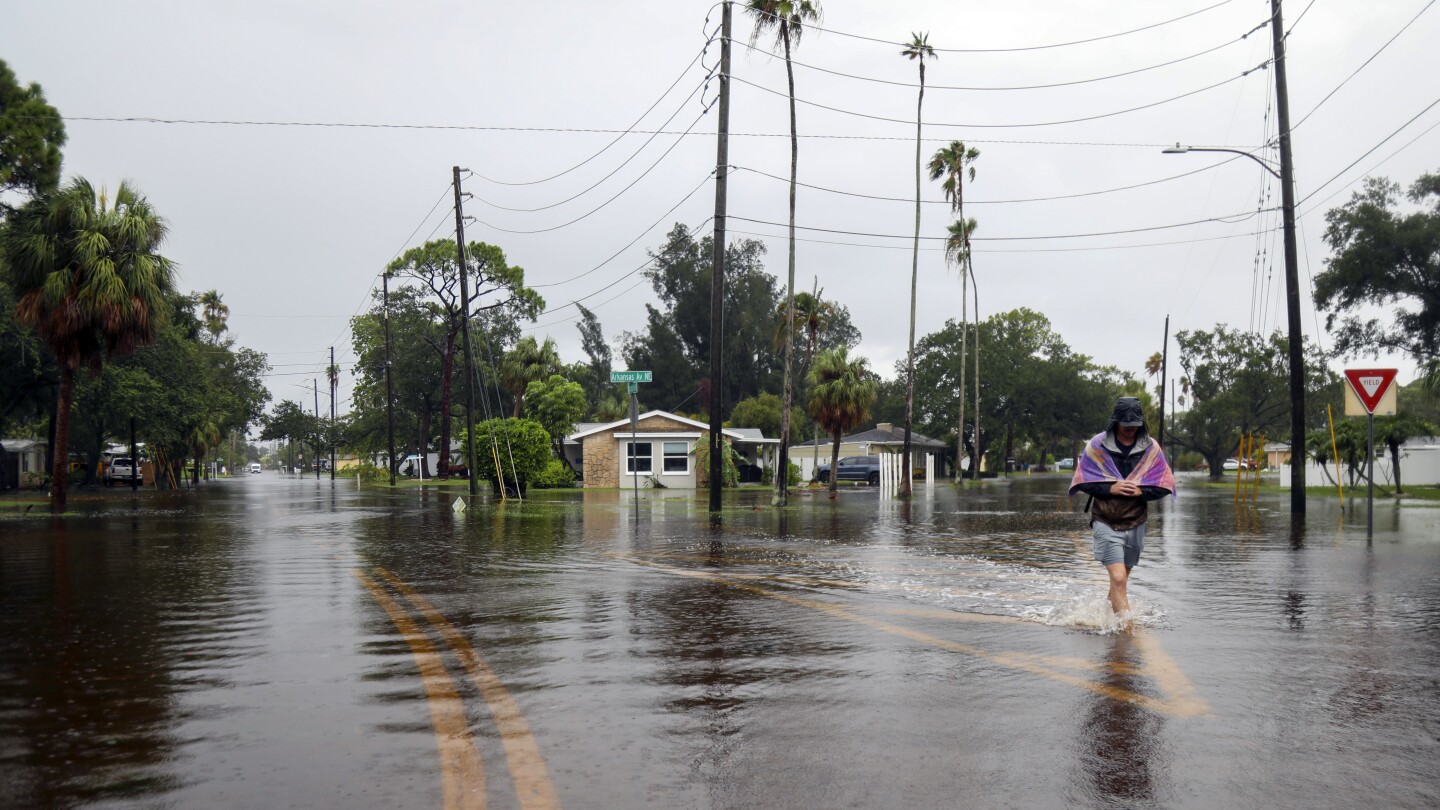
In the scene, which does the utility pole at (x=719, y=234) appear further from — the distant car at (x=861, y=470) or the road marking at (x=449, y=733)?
the distant car at (x=861, y=470)

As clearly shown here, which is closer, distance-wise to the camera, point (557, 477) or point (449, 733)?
point (449, 733)

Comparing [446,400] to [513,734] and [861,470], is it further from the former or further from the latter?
[513,734]

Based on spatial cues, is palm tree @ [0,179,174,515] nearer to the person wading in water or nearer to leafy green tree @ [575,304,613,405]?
the person wading in water

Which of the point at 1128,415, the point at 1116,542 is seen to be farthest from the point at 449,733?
the point at 1128,415

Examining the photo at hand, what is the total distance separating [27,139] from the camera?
32.8 metres

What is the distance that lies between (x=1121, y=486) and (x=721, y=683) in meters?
4.02

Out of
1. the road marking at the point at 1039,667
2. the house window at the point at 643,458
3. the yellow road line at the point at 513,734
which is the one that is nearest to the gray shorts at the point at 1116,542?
the road marking at the point at 1039,667

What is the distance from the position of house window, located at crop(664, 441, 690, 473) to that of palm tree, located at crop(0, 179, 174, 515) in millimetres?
28818

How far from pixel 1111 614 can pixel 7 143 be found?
33458mm

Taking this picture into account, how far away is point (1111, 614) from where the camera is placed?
959cm

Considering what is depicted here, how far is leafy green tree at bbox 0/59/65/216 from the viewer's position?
107ft

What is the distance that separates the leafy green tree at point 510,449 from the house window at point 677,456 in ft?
43.8

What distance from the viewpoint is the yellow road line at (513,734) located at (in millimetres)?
4977

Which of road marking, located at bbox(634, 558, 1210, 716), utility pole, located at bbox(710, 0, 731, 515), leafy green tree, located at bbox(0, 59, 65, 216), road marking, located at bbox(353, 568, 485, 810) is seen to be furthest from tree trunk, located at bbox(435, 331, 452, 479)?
road marking, located at bbox(353, 568, 485, 810)
